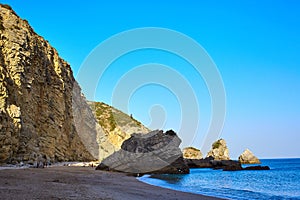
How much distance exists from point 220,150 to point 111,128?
42985 mm

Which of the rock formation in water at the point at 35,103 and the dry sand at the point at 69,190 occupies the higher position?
the rock formation in water at the point at 35,103

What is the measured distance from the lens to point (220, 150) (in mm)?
114375

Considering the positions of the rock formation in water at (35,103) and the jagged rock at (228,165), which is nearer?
the rock formation in water at (35,103)

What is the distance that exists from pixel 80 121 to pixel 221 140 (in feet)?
215

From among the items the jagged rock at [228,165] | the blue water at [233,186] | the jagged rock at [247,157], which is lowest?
the blue water at [233,186]

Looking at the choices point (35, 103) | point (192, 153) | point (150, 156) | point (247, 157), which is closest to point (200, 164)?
point (150, 156)

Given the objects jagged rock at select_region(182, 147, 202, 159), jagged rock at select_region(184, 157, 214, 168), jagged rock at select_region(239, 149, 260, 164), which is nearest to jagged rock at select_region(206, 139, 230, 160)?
jagged rock at select_region(182, 147, 202, 159)

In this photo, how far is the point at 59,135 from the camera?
54031 mm

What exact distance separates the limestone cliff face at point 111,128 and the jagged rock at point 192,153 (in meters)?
19.6

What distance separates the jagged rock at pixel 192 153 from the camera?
121150 mm

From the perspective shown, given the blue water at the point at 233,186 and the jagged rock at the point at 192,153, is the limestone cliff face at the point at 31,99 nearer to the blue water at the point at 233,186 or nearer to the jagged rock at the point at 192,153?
the blue water at the point at 233,186

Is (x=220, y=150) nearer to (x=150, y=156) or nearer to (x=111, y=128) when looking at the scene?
(x=111, y=128)

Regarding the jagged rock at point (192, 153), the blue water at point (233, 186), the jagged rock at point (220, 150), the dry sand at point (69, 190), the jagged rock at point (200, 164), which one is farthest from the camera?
the jagged rock at point (192, 153)

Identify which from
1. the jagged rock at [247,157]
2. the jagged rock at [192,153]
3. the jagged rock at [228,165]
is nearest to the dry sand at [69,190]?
the jagged rock at [228,165]
